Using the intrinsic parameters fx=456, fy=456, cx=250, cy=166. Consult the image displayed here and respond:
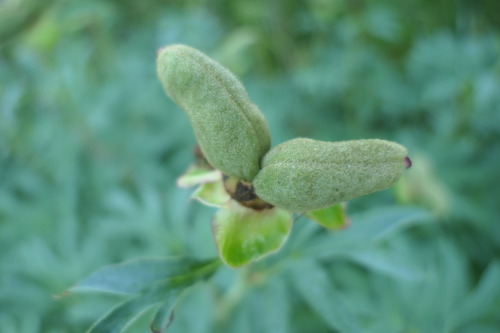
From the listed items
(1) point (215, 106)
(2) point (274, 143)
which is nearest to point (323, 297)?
(1) point (215, 106)

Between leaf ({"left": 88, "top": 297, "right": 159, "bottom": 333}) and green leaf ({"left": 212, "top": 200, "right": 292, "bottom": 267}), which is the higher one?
green leaf ({"left": 212, "top": 200, "right": 292, "bottom": 267})

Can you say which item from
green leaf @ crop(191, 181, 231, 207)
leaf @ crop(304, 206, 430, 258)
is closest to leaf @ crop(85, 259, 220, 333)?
green leaf @ crop(191, 181, 231, 207)

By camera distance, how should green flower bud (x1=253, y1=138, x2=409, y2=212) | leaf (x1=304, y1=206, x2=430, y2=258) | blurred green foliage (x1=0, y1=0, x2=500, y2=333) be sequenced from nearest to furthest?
green flower bud (x1=253, y1=138, x2=409, y2=212) → leaf (x1=304, y1=206, x2=430, y2=258) → blurred green foliage (x1=0, y1=0, x2=500, y2=333)

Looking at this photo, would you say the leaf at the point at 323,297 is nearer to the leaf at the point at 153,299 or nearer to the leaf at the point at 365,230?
the leaf at the point at 365,230

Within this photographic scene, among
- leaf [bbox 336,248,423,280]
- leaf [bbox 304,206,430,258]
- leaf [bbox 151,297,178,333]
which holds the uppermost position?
leaf [bbox 151,297,178,333]

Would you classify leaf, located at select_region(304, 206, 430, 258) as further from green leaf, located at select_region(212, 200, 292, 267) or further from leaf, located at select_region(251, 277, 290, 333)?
green leaf, located at select_region(212, 200, 292, 267)

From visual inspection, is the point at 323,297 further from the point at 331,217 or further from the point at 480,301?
the point at 480,301
